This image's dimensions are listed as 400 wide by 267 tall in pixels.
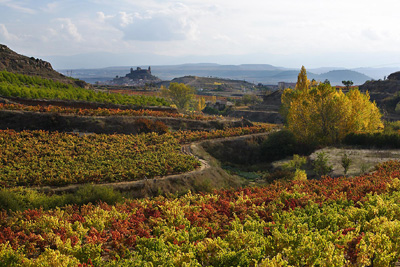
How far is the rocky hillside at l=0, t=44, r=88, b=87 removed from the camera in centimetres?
6006

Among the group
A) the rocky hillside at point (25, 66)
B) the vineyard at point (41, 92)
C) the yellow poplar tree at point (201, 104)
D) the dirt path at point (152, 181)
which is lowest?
the dirt path at point (152, 181)

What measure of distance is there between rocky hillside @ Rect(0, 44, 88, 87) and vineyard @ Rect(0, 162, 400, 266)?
5471 centimetres

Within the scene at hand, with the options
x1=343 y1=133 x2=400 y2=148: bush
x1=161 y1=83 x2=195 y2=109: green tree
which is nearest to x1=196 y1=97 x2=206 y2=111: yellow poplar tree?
x1=161 y1=83 x2=195 y2=109: green tree

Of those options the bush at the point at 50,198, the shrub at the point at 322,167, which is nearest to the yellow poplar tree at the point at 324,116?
the shrub at the point at 322,167

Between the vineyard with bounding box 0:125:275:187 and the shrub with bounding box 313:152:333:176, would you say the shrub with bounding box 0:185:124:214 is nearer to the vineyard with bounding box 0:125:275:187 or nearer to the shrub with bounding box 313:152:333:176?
the vineyard with bounding box 0:125:275:187

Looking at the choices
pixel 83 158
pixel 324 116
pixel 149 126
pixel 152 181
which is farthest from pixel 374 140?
pixel 83 158

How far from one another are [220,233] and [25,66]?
6524 centimetres

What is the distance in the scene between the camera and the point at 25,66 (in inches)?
2463

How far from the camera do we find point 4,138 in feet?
77.6

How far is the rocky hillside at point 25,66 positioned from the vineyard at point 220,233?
5471 cm

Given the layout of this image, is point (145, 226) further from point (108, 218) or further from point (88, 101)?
point (88, 101)

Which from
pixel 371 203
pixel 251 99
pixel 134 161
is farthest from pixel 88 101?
pixel 251 99

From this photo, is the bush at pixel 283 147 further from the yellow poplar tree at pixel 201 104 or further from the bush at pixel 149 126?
the yellow poplar tree at pixel 201 104

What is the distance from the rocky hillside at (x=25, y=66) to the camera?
60062 millimetres
